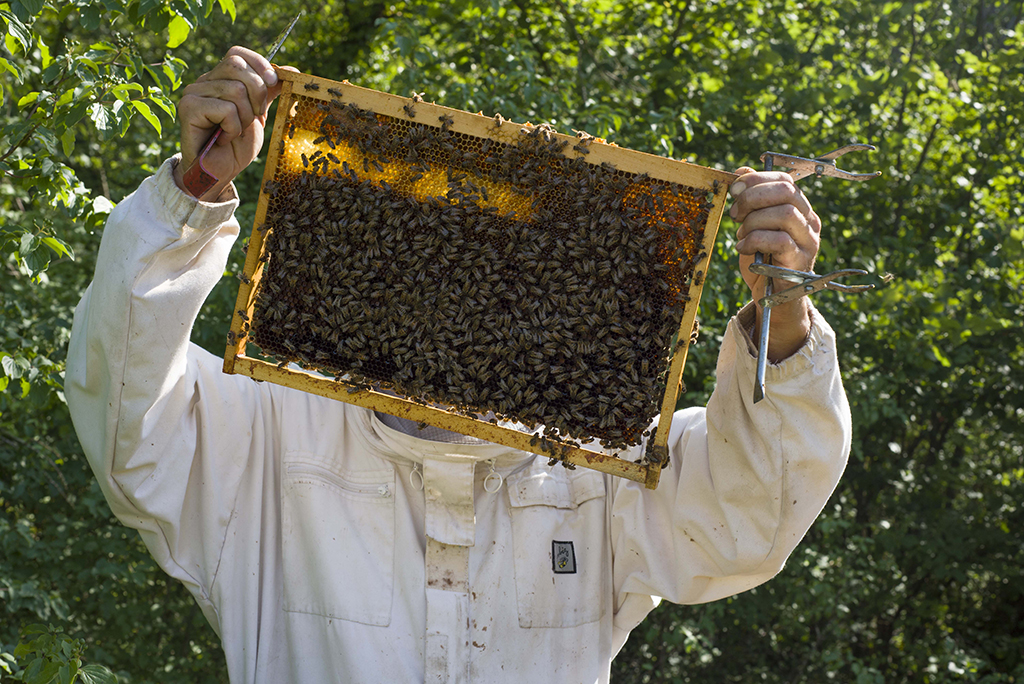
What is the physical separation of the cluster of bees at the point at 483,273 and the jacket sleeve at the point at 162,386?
0.24 meters

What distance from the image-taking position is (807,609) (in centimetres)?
585

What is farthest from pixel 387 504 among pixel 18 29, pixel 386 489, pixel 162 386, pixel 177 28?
pixel 18 29

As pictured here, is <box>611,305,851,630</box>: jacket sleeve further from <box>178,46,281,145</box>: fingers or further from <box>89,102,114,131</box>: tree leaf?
<box>89,102,114,131</box>: tree leaf

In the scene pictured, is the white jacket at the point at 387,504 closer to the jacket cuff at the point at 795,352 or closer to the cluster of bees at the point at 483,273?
the jacket cuff at the point at 795,352

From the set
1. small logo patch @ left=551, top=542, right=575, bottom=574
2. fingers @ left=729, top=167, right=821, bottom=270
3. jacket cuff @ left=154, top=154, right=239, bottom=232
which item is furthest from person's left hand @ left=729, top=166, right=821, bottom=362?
jacket cuff @ left=154, top=154, right=239, bottom=232

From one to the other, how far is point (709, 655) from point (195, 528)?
169 inches

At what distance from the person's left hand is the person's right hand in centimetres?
146

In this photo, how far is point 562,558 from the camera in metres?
2.87

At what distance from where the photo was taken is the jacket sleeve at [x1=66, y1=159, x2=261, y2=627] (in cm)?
243

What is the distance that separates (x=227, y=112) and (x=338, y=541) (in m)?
1.41

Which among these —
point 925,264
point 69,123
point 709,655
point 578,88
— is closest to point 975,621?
point 709,655

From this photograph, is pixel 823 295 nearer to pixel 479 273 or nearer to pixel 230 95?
pixel 479 273

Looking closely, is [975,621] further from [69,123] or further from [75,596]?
[69,123]

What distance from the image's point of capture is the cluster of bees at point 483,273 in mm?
2568
